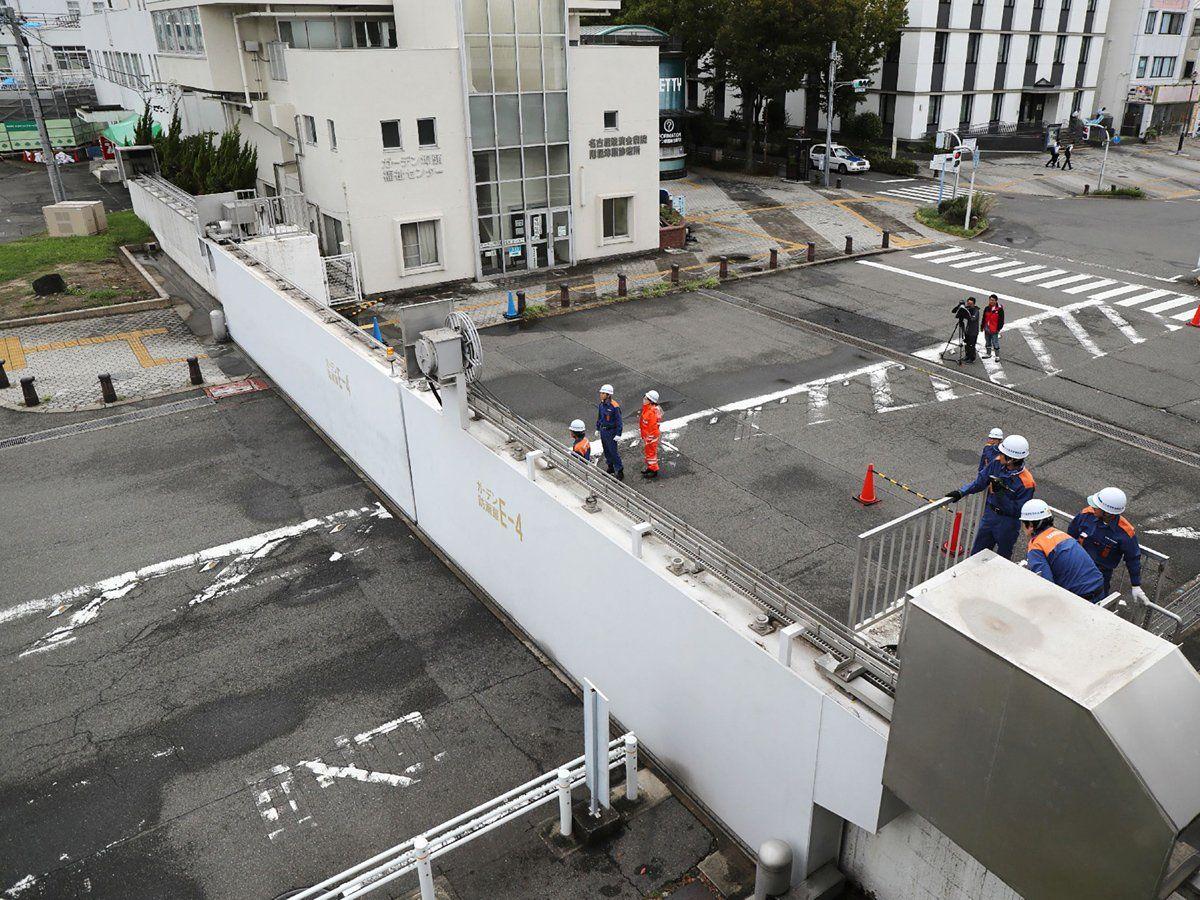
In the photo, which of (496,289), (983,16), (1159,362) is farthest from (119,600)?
(983,16)

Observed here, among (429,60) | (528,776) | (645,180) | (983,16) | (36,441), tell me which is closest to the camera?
(528,776)

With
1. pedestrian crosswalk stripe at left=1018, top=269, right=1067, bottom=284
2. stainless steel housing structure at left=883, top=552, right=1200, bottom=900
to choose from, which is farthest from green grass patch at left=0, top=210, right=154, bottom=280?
stainless steel housing structure at left=883, top=552, right=1200, bottom=900

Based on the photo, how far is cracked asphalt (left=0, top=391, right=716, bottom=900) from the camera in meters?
7.96

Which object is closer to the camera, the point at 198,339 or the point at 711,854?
the point at 711,854

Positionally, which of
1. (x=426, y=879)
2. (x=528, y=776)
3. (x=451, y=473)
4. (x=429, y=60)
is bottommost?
(x=528, y=776)

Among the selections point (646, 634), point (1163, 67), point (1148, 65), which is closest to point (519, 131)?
point (646, 634)

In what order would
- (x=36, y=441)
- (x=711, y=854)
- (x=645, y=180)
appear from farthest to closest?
(x=645, y=180) → (x=36, y=441) → (x=711, y=854)

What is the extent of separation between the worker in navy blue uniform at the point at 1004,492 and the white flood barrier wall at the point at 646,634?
2943mm

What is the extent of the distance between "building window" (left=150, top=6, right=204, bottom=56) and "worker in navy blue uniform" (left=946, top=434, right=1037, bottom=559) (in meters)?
28.7

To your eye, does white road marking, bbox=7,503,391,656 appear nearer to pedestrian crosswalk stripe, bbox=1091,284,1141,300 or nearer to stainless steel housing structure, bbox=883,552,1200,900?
stainless steel housing structure, bbox=883,552,1200,900

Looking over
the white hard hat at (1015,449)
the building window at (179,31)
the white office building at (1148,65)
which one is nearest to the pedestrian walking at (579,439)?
the white hard hat at (1015,449)

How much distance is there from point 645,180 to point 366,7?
32.9 feet

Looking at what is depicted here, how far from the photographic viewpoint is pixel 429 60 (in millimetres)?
24281

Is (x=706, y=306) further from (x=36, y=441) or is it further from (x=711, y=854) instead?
(x=711, y=854)
